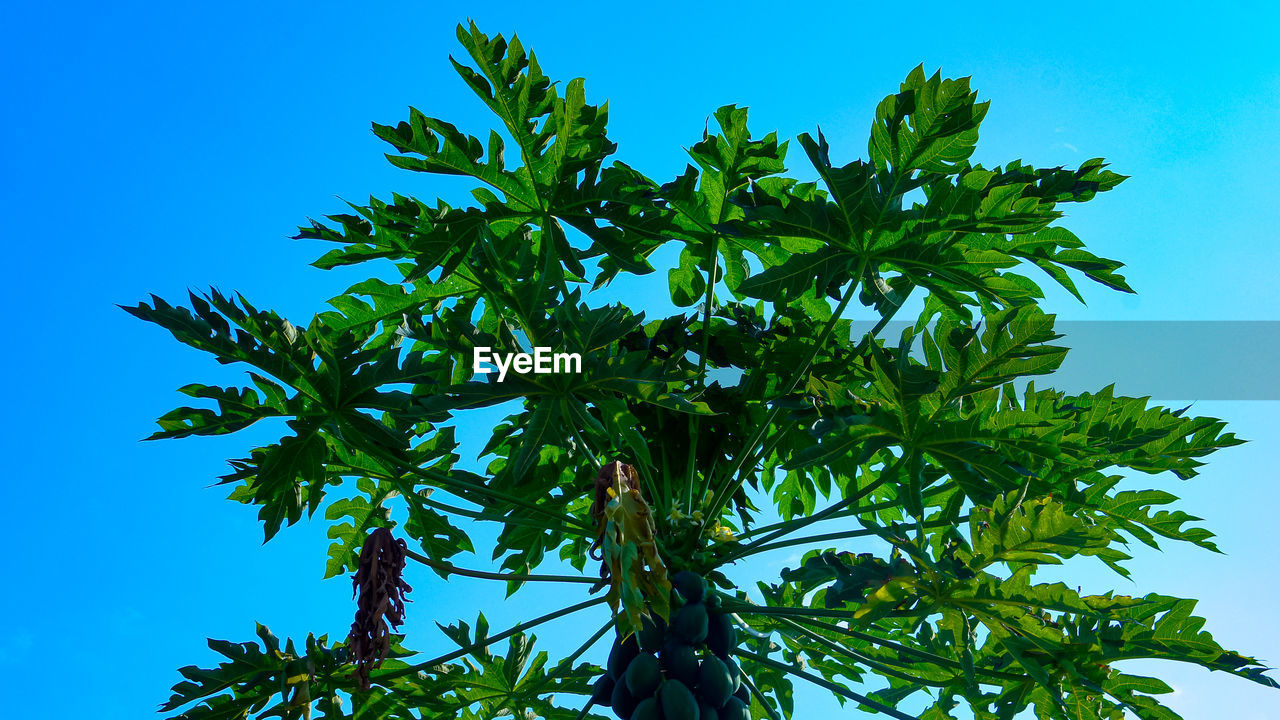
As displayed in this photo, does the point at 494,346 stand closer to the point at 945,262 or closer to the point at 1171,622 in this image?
the point at 945,262

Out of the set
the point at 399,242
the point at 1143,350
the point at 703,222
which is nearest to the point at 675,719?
the point at 703,222

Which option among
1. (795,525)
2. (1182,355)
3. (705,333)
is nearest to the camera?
(795,525)

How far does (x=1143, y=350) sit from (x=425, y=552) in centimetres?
440

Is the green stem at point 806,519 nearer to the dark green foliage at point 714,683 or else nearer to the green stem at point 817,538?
the green stem at point 817,538

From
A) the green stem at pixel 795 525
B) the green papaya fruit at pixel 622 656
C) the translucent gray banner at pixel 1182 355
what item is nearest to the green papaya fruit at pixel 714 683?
the green papaya fruit at pixel 622 656

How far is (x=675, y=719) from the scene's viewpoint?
293 cm

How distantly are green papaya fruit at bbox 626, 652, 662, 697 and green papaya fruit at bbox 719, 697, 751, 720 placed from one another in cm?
25

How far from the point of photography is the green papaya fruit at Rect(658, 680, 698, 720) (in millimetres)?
2939

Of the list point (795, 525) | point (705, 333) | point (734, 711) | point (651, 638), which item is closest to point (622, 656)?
point (651, 638)

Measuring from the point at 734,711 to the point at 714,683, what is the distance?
0.49 feet

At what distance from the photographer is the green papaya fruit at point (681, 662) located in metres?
3.08

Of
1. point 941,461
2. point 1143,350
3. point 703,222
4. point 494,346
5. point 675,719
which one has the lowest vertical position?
point 675,719

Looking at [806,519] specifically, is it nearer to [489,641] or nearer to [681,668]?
[681,668]

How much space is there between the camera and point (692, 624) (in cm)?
313
